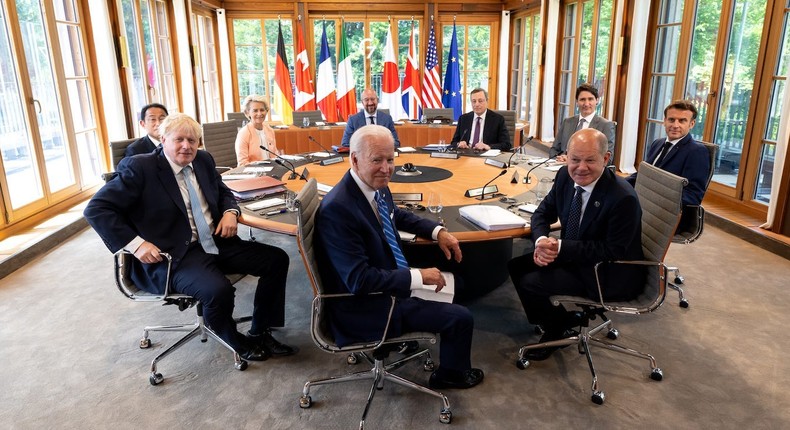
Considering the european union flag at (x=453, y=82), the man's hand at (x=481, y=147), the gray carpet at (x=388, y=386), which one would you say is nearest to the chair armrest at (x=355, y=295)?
the gray carpet at (x=388, y=386)

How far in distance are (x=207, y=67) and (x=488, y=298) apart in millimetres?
7492

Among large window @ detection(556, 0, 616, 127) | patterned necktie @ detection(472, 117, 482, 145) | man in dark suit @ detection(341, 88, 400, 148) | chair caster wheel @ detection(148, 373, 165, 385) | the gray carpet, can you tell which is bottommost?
the gray carpet

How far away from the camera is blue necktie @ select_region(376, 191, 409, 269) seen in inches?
85.7

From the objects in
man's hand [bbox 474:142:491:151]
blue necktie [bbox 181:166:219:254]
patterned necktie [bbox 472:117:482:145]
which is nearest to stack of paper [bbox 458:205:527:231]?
blue necktie [bbox 181:166:219:254]

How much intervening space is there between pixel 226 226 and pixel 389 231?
0.91 metres

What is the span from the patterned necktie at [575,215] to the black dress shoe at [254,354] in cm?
160

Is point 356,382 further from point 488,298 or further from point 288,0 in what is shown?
point 288,0

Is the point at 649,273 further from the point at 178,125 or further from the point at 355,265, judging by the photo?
the point at 178,125

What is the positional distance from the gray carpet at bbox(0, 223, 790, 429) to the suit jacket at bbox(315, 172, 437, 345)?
46 cm

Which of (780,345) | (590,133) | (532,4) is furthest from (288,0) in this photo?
(780,345)

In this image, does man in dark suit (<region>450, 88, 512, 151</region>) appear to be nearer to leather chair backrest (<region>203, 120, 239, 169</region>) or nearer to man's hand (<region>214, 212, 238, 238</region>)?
leather chair backrest (<region>203, 120, 239, 169</region>)

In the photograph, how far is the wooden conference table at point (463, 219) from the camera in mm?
2541

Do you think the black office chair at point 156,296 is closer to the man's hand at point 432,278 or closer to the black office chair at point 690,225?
the man's hand at point 432,278

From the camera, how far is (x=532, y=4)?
8.62 meters
